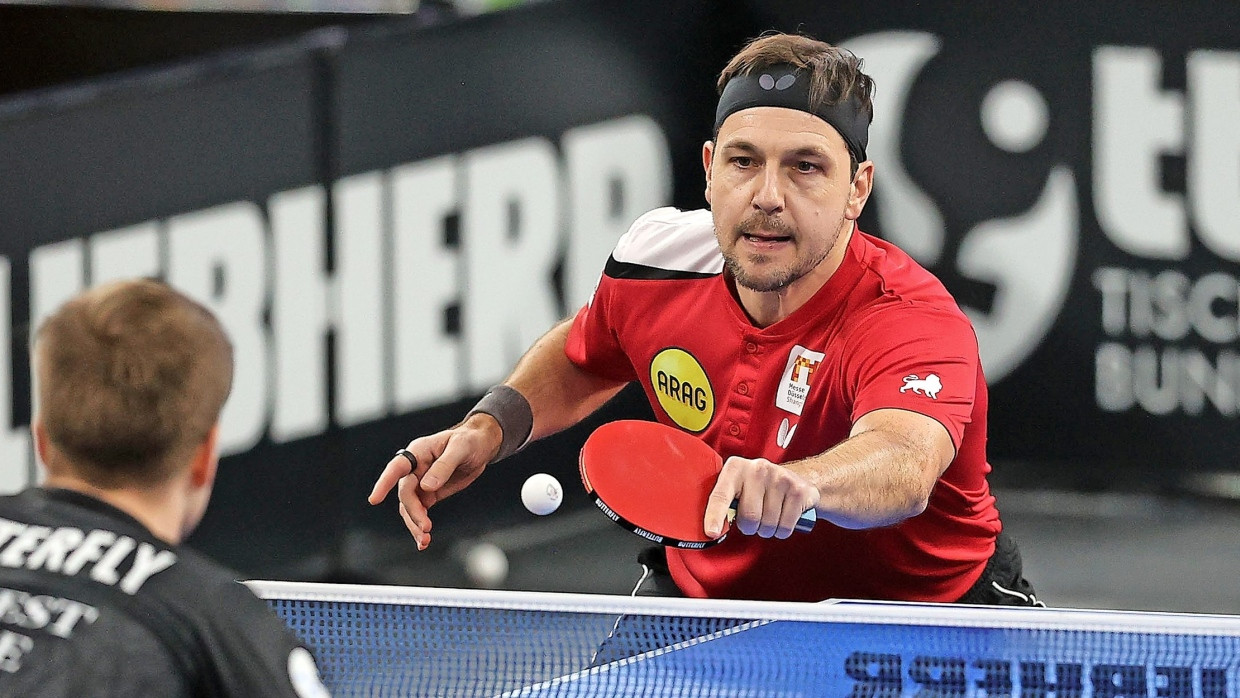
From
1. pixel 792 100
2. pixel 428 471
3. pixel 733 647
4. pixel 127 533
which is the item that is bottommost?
pixel 733 647

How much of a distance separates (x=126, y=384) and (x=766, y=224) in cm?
183

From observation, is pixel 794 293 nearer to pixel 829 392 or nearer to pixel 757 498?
pixel 829 392

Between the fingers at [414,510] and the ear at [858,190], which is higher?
the ear at [858,190]

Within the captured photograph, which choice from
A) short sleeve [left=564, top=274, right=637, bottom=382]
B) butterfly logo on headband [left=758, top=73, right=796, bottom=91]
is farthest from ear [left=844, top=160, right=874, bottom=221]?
short sleeve [left=564, top=274, right=637, bottom=382]

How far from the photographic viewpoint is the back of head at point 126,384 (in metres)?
2.34

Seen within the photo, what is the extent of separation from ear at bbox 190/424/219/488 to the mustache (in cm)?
169

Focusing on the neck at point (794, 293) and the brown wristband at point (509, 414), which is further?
the brown wristband at point (509, 414)

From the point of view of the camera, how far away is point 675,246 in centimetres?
430

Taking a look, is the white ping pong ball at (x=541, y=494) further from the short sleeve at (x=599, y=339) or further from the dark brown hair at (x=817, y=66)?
the dark brown hair at (x=817, y=66)

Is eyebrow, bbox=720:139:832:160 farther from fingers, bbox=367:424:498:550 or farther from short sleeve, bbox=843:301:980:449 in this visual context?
fingers, bbox=367:424:498:550

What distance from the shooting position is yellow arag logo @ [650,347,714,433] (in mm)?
4105

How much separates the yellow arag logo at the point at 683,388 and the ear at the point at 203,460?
1.78 metres

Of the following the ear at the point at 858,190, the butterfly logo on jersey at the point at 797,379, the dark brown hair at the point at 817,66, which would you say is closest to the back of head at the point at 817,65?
the dark brown hair at the point at 817,66

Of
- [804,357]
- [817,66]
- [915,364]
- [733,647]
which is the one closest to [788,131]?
[817,66]
